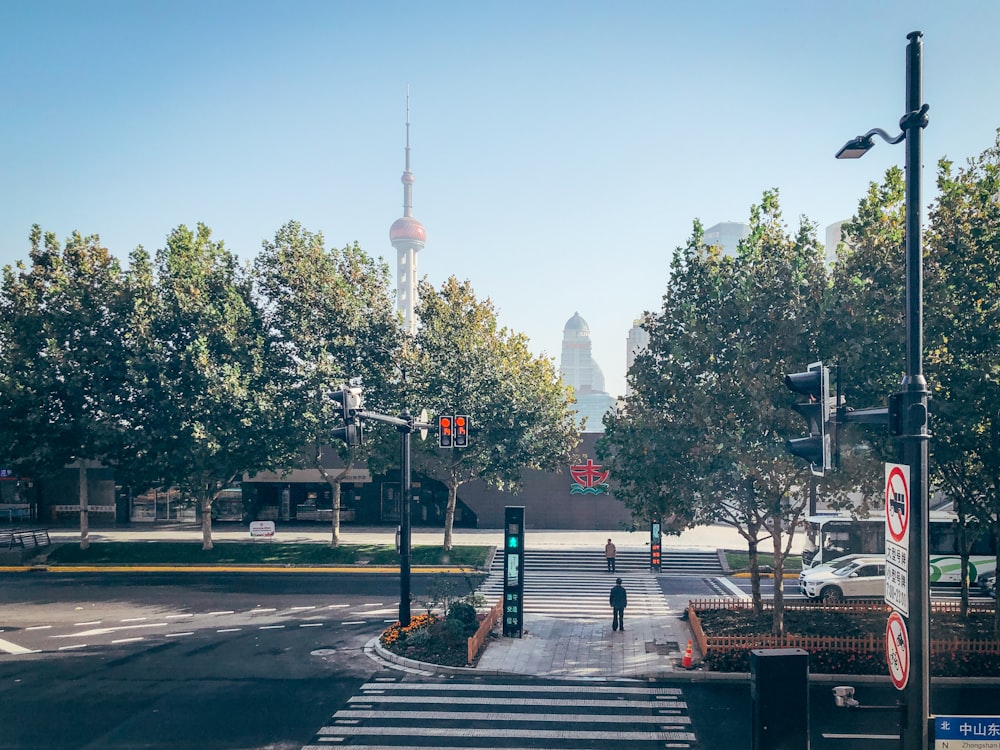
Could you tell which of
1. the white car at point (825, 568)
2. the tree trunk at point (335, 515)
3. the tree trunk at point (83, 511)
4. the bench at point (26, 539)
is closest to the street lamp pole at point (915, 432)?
the white car at point (825, 568)

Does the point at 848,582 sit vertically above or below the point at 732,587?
above

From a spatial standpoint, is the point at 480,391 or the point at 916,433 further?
the point at 480,391

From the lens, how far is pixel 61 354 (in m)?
33.4

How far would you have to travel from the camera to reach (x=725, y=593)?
30375 mm

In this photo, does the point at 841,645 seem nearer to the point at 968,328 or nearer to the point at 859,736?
the point at 859,736

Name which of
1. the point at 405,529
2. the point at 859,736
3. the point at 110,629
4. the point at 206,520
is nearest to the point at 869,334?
the point at 859,736

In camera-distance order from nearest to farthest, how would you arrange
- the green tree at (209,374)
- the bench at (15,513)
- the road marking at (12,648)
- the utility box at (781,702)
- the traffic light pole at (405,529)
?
the utility box at (781,702) < the road marking at (12,648) < the traffic light pole at (405,529) < the green tree at (209,374) < the bench at (15,513)

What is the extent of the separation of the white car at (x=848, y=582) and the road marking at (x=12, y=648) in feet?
87.3

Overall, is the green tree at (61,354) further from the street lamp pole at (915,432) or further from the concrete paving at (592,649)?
the street lamp pole at (915,432)

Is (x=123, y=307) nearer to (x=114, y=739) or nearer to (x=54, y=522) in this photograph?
(x=54, y=522)

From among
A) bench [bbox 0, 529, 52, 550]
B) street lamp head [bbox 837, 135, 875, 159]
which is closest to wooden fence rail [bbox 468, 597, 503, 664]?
street lamp head [bbox 837, 135, 875, 159]

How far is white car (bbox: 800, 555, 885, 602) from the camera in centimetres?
2817

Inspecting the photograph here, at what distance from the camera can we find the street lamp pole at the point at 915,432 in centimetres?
795

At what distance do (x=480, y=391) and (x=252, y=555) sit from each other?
14092mm
